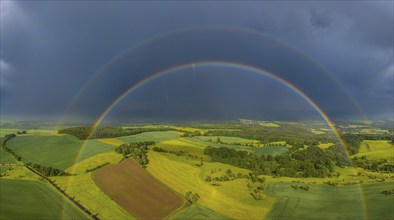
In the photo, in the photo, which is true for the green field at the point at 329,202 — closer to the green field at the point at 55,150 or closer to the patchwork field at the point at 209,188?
the patchwork field at the point at 209,188

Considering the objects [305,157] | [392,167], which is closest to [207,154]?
[305,157]

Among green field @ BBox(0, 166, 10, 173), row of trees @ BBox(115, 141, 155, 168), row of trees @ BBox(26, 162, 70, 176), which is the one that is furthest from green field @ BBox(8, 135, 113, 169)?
green field @ BBox(0, 166, 10, 173)

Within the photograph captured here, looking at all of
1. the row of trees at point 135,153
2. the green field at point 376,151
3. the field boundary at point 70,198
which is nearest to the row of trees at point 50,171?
the field boundary at point 70,198

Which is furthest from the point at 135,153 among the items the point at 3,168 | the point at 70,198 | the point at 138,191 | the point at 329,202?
the point at 329,202

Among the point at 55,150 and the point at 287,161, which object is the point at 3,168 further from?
the point at 287,161

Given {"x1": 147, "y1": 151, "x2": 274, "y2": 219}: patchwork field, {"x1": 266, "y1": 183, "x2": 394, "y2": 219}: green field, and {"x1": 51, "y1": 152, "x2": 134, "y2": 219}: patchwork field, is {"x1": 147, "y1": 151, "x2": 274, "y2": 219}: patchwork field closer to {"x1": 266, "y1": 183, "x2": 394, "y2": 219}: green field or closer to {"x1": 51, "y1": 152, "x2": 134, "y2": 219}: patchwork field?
{"x1": 266, "y1": 183, "x2": 394, "y2": 219}: green field
